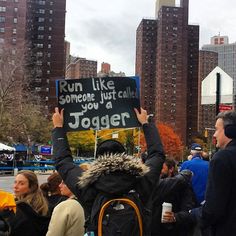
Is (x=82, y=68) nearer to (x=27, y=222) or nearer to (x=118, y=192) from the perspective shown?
(x=27, y=222)

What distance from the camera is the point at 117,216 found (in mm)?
3262

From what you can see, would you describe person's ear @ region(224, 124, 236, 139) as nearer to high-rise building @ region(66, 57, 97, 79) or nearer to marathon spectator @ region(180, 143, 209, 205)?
marathon spectator @ region(180, 143, 209, 205)

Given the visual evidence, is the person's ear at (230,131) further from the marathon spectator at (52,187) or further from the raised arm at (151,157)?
the marathon spectator at (52,187)

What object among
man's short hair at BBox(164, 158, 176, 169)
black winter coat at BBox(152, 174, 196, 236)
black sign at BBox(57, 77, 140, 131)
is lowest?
black winter coat at BBox(152, 174, 196, 236)

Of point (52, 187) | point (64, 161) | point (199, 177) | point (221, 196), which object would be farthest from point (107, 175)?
point (199, 177)

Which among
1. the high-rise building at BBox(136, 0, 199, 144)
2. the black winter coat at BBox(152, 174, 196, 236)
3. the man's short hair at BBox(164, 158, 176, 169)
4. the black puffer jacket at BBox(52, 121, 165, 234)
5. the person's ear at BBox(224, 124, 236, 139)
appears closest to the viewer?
the black puffer jacket at BBox(52, 121, 165, 234)

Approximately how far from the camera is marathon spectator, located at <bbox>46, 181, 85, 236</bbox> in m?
4.28

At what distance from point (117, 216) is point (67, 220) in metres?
1.22

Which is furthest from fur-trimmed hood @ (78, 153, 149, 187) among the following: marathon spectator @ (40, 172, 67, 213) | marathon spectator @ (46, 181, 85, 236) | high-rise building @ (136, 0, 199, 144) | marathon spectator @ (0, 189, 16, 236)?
high-rise building @ (136, 0, 199, 144)

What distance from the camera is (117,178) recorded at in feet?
11.1

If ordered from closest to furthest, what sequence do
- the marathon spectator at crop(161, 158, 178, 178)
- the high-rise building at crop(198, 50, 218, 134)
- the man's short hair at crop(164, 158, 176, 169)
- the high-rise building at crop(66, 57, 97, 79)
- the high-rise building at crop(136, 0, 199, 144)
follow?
1. the marathon spectator at crop(161, 158, 178, 178)
2. the man's short hair at crop(164, 158, 176, 169)
3. the high-rise building at crop(136, 0, 199, 144)
4. the high-rise building at crop(198, 50, 218, 134)
5. the high-rise building at crop(66, 57, 97, 79)

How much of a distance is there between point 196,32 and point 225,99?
16027 cm

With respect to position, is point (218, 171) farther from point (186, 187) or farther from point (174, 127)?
point (174, 127)

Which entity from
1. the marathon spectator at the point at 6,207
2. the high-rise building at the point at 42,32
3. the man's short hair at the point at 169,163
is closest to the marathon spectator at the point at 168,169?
the man's short hair at the point at 169,163
